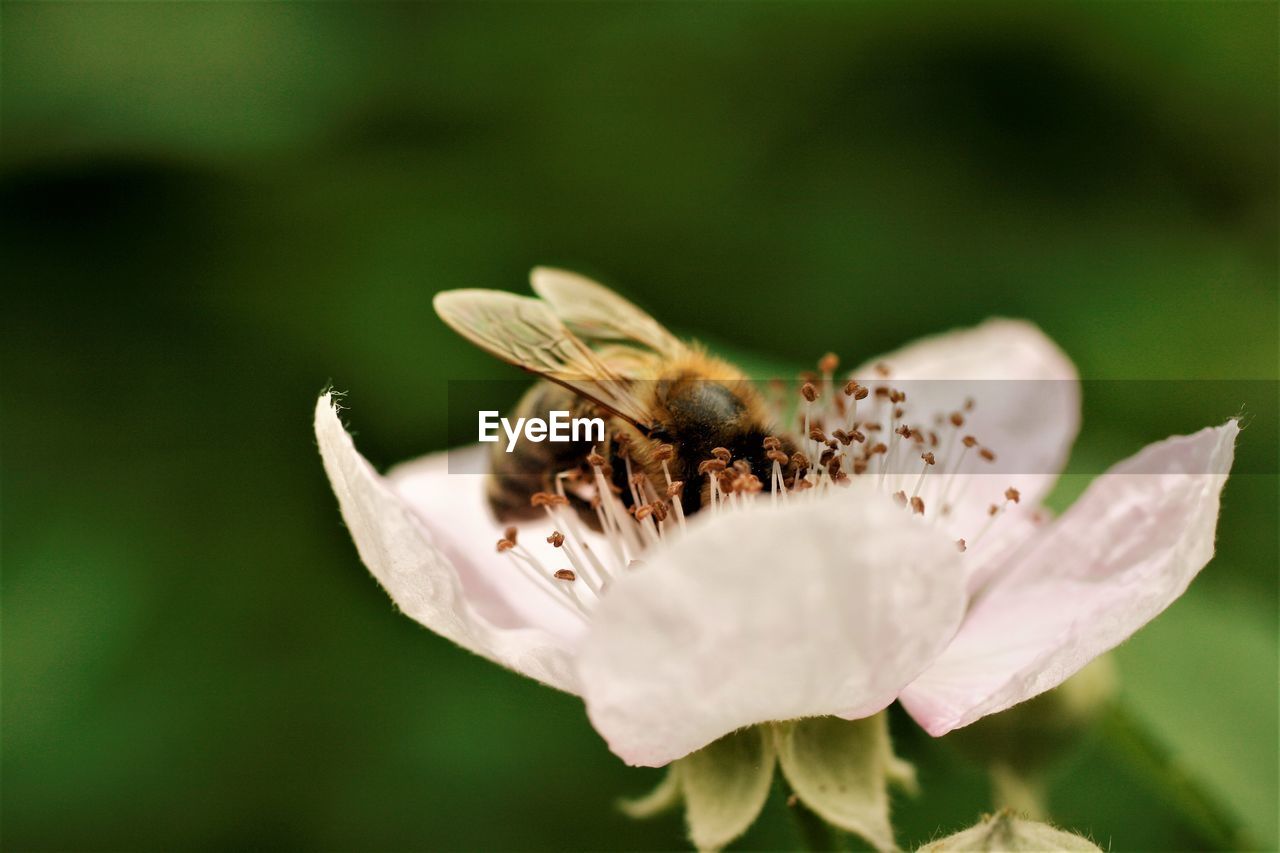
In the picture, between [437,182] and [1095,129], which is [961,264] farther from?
[437,182]

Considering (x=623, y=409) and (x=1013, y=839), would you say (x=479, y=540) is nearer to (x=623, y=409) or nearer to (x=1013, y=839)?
(x=623, y=409)

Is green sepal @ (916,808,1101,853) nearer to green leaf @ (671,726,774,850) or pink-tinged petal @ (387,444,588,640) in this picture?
green leaf @ (671,726,774,850)

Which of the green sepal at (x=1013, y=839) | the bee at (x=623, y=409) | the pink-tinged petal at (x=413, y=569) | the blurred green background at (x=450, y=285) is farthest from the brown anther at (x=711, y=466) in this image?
the blurred green background at (x=450, y=285)

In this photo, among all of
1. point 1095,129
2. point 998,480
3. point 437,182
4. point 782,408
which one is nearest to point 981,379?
point 998,480

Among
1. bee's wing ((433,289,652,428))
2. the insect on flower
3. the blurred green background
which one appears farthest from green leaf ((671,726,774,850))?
the blurred green background

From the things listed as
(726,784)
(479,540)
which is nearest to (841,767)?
(726,784)

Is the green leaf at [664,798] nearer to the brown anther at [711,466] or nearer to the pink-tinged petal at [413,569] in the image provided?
the pink-tinged petal at [413,569]

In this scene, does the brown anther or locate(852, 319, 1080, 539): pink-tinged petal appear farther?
locate(852, 319, 1080, 539): pink-tinged petal

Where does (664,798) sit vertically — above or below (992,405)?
below
